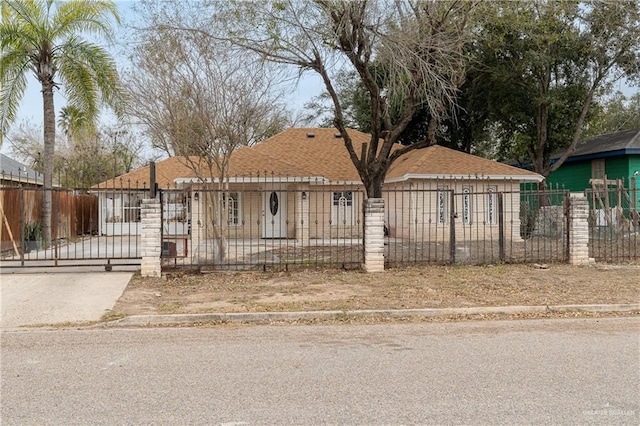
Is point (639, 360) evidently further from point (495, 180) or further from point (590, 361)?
point (495, 180)

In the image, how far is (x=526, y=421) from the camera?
166 inches

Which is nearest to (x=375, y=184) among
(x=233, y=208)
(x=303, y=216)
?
(x=303, y=216)

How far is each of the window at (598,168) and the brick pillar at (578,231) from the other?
13538 mm

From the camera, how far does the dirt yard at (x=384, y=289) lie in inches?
359

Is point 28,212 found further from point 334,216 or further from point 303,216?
point 334,216

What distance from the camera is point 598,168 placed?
25.5m

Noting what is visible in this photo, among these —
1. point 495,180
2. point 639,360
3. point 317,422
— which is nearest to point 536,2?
point 495,180

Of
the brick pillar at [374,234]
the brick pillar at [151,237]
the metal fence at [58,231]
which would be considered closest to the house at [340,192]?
the metal fence at [58,231]

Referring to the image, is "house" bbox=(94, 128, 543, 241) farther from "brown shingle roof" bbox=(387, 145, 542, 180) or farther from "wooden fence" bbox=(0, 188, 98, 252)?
"wooden fence" bbox=(0, 188, 98, 252)

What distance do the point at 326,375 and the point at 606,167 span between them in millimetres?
23881

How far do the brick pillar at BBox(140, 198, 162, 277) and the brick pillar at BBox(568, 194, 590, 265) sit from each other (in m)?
9.84

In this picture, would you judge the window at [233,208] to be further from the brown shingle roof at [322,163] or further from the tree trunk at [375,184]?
the tree trunk at [375,184]

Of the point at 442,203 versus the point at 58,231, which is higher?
the point at 442,203

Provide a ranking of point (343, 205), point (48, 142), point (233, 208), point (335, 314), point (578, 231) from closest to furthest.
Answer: point (335, 314) < point (578, 231) < point (48, 142) < point (233, 208) < point (343, 205)
